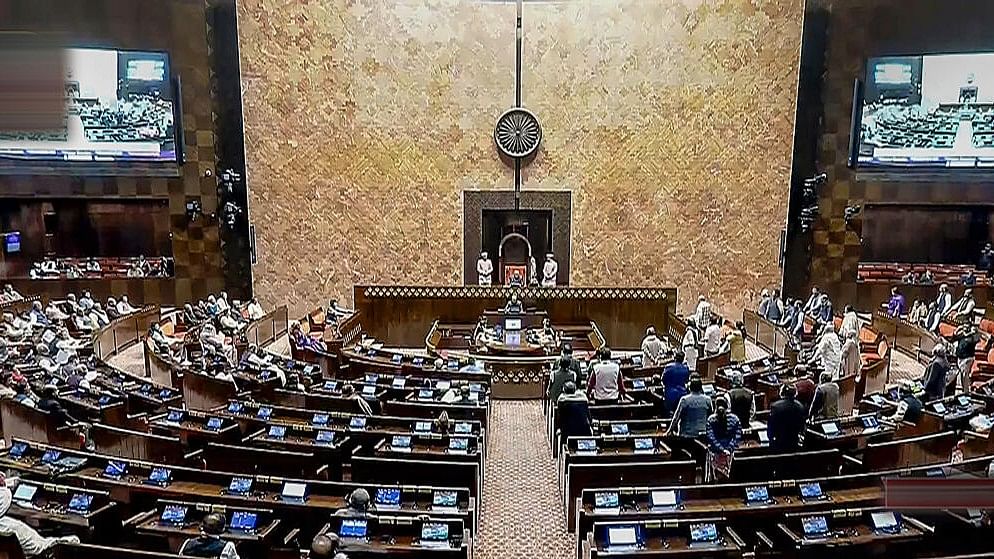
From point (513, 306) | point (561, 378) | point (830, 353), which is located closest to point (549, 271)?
point (513, 306)

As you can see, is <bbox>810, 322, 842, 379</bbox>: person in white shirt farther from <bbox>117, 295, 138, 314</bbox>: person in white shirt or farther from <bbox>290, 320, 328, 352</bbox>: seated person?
<bbox>117, 295, 138, 314</bbox>: person in white shirt

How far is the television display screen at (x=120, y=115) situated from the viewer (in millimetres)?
18859

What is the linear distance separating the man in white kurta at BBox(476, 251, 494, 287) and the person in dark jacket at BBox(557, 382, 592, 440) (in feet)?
37.7

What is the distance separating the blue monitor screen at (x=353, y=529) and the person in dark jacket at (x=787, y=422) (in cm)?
461

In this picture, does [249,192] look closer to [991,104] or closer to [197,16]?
[197,16]

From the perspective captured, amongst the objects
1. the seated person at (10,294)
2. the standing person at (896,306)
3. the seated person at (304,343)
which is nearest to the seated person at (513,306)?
the seated person at (304,343)

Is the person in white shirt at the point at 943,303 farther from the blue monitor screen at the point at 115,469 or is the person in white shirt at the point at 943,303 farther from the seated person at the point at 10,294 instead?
the seated person at the point at 10,294

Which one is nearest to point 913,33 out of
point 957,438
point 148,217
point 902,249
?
point 902,249

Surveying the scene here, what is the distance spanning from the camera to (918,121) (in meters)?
18.5

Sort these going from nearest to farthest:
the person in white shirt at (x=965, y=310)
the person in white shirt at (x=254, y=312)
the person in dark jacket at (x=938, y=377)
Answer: the person in dark jacket at (x=938, y=377) < the person in white shirt at (x=965, y=310) < the person in white shirt at (x=254, y=312)

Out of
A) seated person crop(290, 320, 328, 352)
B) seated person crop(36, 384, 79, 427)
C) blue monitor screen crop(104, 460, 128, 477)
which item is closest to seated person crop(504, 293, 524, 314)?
seated person crop(290, 320, 328, 352)

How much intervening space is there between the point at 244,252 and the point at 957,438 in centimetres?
1774

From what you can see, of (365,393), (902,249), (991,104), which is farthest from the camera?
(902,249)

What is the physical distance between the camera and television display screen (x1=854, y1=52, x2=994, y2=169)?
17969 mm
